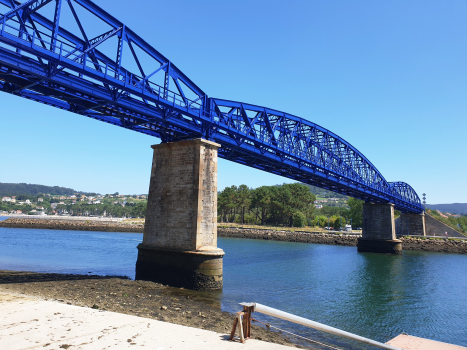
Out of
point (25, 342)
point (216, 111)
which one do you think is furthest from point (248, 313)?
point (216, 111)

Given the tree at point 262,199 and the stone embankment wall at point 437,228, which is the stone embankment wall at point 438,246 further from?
the tree at point 262,199

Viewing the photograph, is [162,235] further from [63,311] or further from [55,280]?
[63,311]

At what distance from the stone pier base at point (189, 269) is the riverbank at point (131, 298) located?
2.79 feet

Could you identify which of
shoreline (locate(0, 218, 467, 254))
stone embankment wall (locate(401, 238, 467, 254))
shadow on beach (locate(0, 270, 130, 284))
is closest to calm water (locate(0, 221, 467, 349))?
shadow on beach (locate(0, 270, 130, 284))

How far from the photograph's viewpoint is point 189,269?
18.7m

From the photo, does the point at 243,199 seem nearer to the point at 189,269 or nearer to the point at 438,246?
the point at 438,246

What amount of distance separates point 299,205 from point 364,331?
9599 cm

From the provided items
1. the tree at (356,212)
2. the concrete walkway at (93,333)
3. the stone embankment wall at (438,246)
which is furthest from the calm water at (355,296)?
the tree at (356,212)

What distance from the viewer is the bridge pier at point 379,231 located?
5241 centimetres

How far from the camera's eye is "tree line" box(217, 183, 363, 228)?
4072 inches

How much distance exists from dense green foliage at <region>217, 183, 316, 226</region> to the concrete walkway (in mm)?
96327

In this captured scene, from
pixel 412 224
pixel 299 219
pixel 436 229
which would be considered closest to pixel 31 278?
pixel 412 224

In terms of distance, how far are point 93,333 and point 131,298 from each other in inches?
271

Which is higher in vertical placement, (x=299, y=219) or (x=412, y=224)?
(x=299, y=219)
